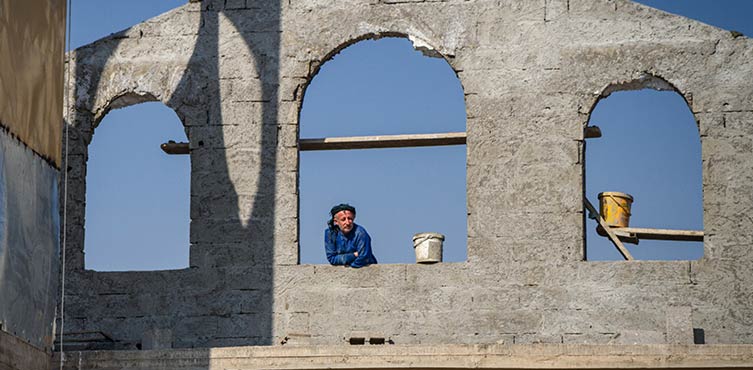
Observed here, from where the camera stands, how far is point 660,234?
2348cm

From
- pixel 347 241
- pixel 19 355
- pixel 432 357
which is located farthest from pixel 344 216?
pixel 19 355

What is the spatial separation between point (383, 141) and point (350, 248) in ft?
3.93

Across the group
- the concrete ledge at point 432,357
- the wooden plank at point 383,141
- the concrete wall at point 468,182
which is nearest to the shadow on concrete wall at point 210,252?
the concrete wall at point 468,182

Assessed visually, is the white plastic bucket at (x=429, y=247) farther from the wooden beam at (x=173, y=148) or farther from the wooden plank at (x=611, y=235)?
the wooden beam at (x=173, y=148)

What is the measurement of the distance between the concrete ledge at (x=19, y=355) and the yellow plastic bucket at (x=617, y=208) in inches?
283

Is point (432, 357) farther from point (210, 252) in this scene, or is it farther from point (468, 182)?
point (210, 252)

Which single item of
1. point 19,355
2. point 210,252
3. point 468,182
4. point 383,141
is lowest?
point 19,355

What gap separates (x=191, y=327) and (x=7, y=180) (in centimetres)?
550

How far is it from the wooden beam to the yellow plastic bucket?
464 centimetres

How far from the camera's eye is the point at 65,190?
22.3 m

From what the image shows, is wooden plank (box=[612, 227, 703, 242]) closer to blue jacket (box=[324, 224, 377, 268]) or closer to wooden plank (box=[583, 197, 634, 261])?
wooden plank (box=[583, 197, 634, 261])

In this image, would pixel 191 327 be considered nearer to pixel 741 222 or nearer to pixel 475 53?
pixel 475 53

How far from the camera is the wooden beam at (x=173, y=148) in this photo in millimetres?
24438

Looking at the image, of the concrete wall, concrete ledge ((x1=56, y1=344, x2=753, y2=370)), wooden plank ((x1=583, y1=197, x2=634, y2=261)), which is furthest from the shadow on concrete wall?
wooden plank ((x1=583, y1=197, x2=634, y2=261))
